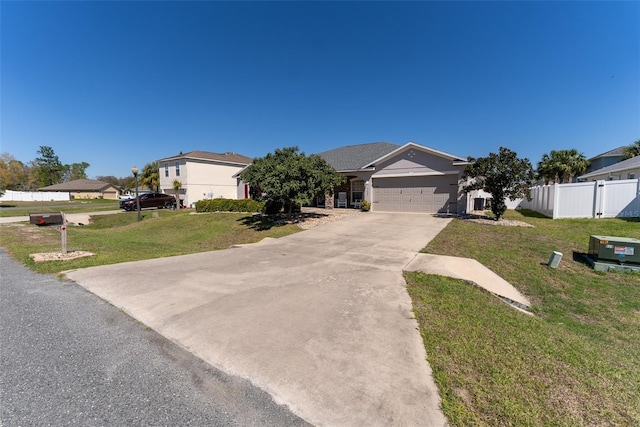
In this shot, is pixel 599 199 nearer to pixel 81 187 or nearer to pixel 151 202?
pixel 151 202

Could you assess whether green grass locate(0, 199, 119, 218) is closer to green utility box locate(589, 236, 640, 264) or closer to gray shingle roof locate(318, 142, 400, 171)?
gray shingle roof locate(318, 142, 400, 171)

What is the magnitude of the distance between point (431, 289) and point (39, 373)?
5653 millimetres

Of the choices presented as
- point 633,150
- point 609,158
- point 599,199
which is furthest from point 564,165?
point 599,199

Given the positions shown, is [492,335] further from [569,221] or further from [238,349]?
[569,221]

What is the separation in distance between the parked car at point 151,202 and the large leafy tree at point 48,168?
7015cm

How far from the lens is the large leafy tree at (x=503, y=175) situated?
1245 centimetres

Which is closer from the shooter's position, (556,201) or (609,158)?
(556,201)

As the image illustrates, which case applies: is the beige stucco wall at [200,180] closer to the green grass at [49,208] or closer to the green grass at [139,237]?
the green grass at [139,237]

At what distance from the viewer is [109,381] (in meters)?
2.58

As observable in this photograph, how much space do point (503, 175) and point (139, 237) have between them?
18.1 metres

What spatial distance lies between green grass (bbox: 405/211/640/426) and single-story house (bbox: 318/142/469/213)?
27.8ft

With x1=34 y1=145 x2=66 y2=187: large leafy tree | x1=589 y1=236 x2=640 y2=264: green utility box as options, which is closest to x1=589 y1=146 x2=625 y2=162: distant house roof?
x1=589 y1=236 x2=640 y2=264: green utility box

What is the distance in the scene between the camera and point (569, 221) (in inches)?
507

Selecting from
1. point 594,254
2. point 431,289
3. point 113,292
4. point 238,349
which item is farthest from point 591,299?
point 113,292
